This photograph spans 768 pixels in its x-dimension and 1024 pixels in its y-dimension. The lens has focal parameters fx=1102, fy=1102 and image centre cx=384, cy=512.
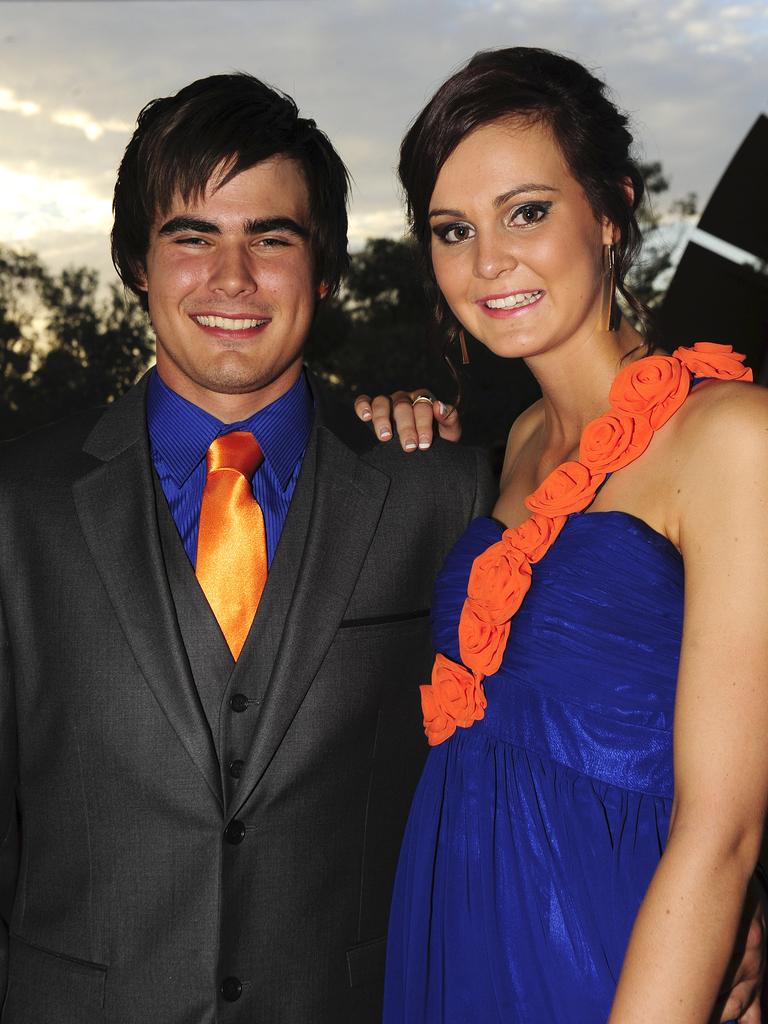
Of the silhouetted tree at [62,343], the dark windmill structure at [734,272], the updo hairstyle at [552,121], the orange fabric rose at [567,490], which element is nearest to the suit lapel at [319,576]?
the orange fabric rose at [567,490]

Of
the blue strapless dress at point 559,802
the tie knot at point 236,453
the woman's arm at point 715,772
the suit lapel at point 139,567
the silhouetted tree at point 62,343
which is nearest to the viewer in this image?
the woman's arm at point 715,772

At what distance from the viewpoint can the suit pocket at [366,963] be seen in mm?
1821

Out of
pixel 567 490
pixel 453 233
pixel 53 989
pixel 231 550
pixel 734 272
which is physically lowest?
pixel 53 989

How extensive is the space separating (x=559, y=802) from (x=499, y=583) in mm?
340

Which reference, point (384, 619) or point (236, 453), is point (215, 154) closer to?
point (236, 453)

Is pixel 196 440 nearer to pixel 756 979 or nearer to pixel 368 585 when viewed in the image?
pixel 368 585

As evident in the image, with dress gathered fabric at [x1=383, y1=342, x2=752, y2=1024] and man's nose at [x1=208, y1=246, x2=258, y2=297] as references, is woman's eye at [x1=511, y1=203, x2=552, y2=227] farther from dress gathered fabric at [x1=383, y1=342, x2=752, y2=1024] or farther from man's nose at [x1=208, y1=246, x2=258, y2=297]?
man's nose at [x1=208, y1=246, x2=258, y2=297]

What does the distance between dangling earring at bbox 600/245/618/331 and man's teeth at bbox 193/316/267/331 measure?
60 centimetres

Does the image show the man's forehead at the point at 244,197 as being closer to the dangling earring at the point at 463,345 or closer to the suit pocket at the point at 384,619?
the dangling earring at the point at 463,345

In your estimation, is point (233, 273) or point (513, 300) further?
point (233, 273)

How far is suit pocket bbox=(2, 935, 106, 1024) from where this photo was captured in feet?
5.68

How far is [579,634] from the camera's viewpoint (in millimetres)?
1633

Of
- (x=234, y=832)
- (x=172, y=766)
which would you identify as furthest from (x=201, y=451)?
(x=234, y=832)

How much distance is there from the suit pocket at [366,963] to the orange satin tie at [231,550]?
1.77 feet
